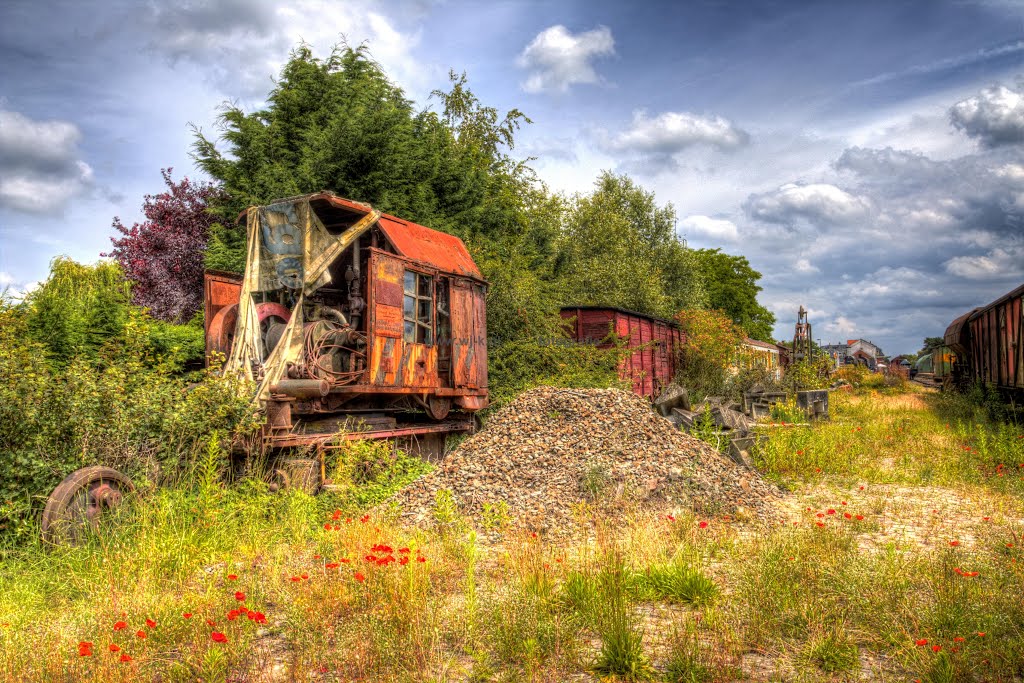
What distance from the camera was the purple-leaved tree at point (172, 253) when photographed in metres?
19.5

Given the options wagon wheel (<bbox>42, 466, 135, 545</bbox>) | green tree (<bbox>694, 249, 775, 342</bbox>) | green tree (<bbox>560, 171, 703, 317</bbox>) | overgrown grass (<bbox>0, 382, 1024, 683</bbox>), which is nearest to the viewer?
overgrown grass (<bbox>0, 382, 1024, 683</bbox>)

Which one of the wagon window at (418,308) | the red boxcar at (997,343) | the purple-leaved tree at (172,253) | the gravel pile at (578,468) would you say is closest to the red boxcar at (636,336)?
the gravel pile at (578,468)

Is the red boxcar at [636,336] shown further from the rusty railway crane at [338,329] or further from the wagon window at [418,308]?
the wagon window at [418,308]

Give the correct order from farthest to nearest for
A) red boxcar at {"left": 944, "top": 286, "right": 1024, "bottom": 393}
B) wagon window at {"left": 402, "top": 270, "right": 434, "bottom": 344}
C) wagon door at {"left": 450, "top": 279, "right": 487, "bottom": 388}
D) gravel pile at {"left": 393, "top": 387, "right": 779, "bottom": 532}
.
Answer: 1. red boxcar at {"left": 944, "top": 286, "right": 1024, "bottom": 393}
2. wagon door at {"left": 450, "top": 279, "right": 487, "bottom": 388}
3. wagon window at {"left": 402, "top": 270, "right": 434, "bottom": 344}
4. gravel pile at {"left": 393, "top": 387, "right": 779, "bottom": 532}

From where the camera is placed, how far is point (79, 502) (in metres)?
5.86

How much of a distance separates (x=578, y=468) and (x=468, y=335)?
163 inches

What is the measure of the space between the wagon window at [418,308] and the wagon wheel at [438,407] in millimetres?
1011

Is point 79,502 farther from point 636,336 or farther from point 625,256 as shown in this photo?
point 625,256

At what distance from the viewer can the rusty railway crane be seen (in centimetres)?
898

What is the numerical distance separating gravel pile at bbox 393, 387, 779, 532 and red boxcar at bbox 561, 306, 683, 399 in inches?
274

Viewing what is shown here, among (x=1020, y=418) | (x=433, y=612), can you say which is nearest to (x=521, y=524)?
(x=433, y=612)

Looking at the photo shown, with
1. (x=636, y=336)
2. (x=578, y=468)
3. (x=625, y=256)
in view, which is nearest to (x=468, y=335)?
(x=578, y=468)

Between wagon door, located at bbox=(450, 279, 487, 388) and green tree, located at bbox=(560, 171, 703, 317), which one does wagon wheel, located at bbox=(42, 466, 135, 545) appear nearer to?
wagon door, located at bbox=(450, 279, 487, 388)

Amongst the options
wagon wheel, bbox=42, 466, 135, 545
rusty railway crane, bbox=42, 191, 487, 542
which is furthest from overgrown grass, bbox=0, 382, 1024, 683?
rusty railway crane, bbox=42, 191, 487, 542
